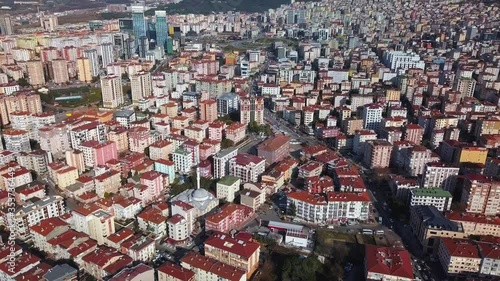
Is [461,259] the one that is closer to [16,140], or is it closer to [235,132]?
[235,132]

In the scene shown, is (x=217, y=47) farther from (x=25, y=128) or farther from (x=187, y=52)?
(x=25, y=128)

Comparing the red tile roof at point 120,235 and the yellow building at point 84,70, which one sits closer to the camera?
the red tile roof at point 120,235

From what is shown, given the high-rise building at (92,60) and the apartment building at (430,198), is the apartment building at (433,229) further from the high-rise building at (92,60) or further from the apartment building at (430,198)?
the high-rise building at (92,60)

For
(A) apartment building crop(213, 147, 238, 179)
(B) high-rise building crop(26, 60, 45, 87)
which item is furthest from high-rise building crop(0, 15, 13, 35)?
(A) apartment building crop(213, 147, 238, 179)

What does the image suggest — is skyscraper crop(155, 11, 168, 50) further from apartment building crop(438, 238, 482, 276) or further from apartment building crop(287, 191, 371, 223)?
apartment building crop(438, 238, 482, 276)

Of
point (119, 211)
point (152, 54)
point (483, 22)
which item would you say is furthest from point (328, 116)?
point (483, 22)

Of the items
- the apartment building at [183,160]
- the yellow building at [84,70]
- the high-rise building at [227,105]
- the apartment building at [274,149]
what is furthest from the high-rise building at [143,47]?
the apartment building at [274,149]
